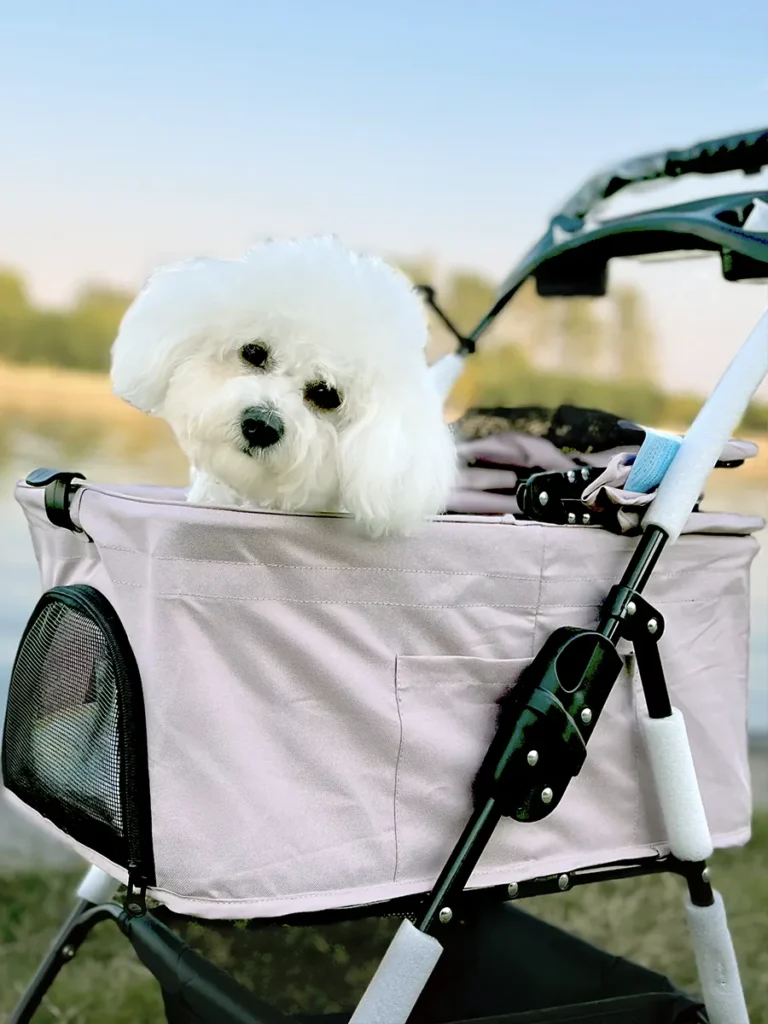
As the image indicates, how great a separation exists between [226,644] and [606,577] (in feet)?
1.27

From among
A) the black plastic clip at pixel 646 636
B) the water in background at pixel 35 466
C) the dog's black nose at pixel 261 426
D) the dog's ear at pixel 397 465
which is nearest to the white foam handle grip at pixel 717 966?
the black plastic clip at pixel 646 636

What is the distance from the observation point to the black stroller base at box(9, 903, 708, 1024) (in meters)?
1.07

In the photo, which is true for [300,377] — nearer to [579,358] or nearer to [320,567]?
[320,567]

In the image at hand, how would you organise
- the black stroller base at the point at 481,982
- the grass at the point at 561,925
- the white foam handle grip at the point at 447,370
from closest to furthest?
the black stroller base at the point at 481,982 → the white foam handle grip at the point at 447,370 → the grass at the point at 561,925

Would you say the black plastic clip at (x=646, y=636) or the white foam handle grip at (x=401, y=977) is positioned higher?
the black plastic clip at (x=646, y=636)

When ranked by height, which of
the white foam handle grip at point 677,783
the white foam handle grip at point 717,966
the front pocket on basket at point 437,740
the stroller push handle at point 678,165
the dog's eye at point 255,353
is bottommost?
the white foam handle grip at point 717,966

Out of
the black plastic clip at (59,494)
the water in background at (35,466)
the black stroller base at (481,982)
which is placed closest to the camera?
→ the black plastic clip at (59,494)

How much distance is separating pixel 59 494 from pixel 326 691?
29 centimetres

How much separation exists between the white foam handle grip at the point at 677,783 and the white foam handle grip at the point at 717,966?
0.24 feet

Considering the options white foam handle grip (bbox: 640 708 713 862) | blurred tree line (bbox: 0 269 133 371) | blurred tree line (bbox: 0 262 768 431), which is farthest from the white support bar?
blurred tree line (bbox: 0 262 768 431)

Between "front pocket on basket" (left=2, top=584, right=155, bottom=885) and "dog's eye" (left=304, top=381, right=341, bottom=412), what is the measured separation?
0.24 metres

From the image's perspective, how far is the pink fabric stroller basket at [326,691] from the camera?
2.68 feet

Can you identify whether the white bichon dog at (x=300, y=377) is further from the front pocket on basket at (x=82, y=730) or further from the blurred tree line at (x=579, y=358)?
the blurred tree line at (x=579, y=358)

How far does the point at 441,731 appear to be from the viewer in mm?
920
